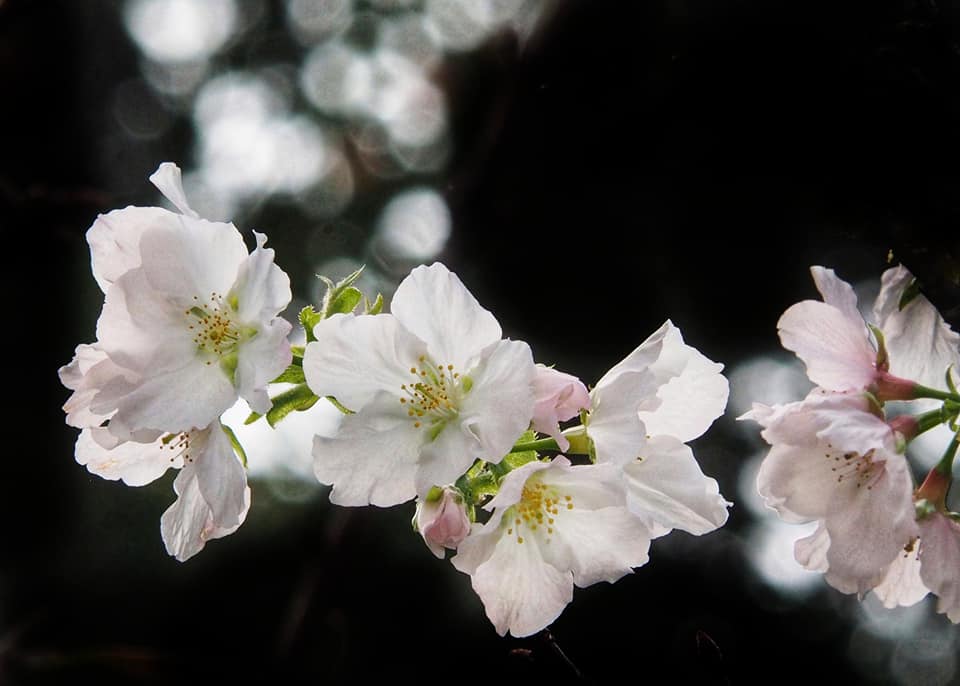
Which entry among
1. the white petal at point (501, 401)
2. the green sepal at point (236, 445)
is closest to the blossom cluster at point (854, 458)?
the white petal at point (501, 401)

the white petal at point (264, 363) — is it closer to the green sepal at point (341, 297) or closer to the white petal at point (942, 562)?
the green sepal at point (341, 297)

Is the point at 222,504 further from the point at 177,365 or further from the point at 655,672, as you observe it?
the point at 655,672

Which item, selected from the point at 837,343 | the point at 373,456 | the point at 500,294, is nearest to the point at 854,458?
the point at 837,343

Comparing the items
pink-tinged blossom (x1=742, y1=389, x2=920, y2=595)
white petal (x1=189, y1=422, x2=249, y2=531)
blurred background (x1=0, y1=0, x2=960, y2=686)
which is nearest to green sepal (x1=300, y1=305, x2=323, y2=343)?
white petal (x1=189, y1=422, x2=249, y2=531)

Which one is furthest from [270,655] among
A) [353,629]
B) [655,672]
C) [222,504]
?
[222,504]

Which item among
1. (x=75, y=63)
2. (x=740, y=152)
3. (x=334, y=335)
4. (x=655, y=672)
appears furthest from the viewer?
(x=75, y=63)

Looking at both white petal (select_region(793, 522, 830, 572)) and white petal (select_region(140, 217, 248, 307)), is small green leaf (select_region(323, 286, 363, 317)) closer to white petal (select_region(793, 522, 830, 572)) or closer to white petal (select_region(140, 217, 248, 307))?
white petal (select_region(140, 217, 248, 307))

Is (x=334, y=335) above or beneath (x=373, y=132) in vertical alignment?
above
